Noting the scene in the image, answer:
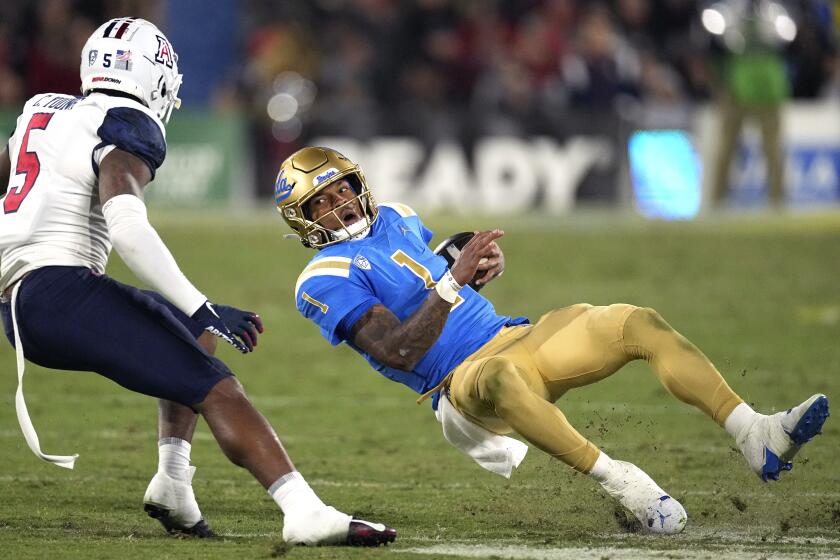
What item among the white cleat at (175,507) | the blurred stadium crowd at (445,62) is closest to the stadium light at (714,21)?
the blurred stadium crowd at (445,62)

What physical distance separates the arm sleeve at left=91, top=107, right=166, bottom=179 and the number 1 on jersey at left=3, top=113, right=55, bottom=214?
0.71 ft

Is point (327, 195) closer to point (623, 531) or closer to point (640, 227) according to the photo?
point (623, 531)

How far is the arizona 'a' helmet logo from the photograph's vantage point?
4.86m

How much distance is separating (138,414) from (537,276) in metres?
5.20

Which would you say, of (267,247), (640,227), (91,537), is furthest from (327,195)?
(640,227)

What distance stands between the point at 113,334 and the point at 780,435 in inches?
79.1

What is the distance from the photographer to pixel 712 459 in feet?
20.5

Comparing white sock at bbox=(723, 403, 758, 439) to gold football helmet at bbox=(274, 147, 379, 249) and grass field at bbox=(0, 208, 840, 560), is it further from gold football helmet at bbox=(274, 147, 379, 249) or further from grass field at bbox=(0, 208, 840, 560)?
gold football helmet at bbox=(274, 147, 379, 249)

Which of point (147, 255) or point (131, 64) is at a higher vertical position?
point (131, 64)

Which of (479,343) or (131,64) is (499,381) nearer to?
(479,343)

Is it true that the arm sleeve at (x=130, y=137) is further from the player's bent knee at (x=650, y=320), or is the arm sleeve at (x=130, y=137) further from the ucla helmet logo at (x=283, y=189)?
the player's bent knee at (x=650, y=320)

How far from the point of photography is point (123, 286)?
15.0 ft

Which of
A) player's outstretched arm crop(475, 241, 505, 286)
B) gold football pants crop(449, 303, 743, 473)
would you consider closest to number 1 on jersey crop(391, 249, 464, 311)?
player's outstretched arm crop(475, 241, 505, 286)

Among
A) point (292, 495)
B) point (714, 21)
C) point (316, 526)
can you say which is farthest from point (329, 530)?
point (714, 21)
